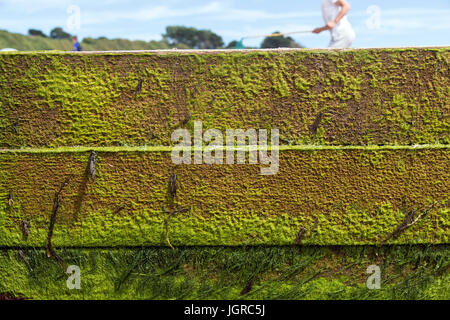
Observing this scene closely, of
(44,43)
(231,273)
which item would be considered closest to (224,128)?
(231,273)

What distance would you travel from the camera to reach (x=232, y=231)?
3.12 meters

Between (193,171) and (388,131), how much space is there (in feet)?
5.21

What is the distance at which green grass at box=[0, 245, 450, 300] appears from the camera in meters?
3.14

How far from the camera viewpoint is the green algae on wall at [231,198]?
121 inches

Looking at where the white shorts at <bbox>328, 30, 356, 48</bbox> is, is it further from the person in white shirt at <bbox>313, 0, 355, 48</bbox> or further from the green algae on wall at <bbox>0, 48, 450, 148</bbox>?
the green algae on wall at <bbox>0, 48, 450, 148</bbox>

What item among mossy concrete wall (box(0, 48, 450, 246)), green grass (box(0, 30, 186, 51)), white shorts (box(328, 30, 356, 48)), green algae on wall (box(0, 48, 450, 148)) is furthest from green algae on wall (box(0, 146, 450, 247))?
green grass (box(0, 30, 186, 51))

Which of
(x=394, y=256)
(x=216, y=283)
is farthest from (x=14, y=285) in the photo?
(x=394, y=256)

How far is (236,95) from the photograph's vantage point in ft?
10.4

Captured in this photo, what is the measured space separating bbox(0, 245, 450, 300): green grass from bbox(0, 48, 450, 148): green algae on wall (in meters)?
0.88

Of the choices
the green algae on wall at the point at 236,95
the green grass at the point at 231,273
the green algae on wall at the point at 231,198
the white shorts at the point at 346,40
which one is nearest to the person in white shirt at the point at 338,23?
the white shorts at the point at 346,40

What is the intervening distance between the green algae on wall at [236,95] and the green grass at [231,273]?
2.89 ft

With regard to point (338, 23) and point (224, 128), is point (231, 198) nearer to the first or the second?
point (224, 128)

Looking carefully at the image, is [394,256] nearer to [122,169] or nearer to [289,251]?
[289,251]

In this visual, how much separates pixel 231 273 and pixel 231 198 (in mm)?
607
